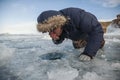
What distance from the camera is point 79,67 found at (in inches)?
56.3

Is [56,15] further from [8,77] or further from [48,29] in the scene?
[8,77]

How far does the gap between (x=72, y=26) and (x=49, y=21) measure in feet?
0.75

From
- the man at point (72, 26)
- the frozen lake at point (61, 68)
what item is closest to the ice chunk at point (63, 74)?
the frozen lake at point (61, 68)

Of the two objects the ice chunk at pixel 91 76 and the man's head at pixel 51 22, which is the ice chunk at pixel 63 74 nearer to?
the ice chunk at pixel 91 76

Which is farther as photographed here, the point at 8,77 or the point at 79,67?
the point at 79,67

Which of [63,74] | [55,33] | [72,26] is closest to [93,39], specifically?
[72,26]

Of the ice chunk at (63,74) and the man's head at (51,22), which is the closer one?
the ice chunk at (63,74)

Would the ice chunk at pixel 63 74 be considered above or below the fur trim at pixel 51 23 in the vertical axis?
below

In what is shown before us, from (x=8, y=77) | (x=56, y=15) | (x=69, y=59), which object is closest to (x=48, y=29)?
(x=56, y=15)

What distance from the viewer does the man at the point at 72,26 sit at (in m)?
1.60

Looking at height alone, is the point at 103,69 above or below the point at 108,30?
above

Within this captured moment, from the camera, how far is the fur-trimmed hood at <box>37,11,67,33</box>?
158cm

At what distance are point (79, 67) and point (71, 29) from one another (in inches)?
16.3

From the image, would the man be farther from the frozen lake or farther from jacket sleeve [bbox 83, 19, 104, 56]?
the frozen lake
